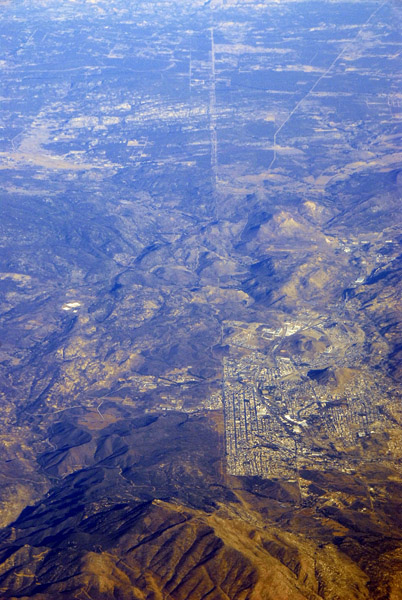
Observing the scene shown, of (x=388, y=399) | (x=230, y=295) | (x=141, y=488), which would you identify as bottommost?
(x=230, y=295)

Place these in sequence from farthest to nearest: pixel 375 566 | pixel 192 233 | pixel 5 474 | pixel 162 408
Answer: pixel 192 233
pixel 162 408
pixel 5 474
pixel 375 566

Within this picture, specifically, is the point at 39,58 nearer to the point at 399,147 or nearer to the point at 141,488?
the point at 399,147

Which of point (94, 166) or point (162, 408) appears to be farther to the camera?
point (94, 166)

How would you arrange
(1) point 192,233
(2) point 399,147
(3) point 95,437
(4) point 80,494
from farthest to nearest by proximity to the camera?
(2) point 399,147 < (1) point 192,233 < (3) point 95,437 < (4) point 80,494

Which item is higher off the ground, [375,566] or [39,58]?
[375,566]

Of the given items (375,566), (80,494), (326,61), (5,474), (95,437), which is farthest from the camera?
(326,61)

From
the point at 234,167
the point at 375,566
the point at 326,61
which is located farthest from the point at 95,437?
the point at 326,61

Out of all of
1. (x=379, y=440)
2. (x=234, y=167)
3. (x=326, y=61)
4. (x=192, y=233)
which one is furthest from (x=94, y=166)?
(x=379, y=440)

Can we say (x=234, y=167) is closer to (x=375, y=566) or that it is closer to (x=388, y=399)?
(x=388, y=399)

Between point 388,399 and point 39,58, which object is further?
point 39,58
